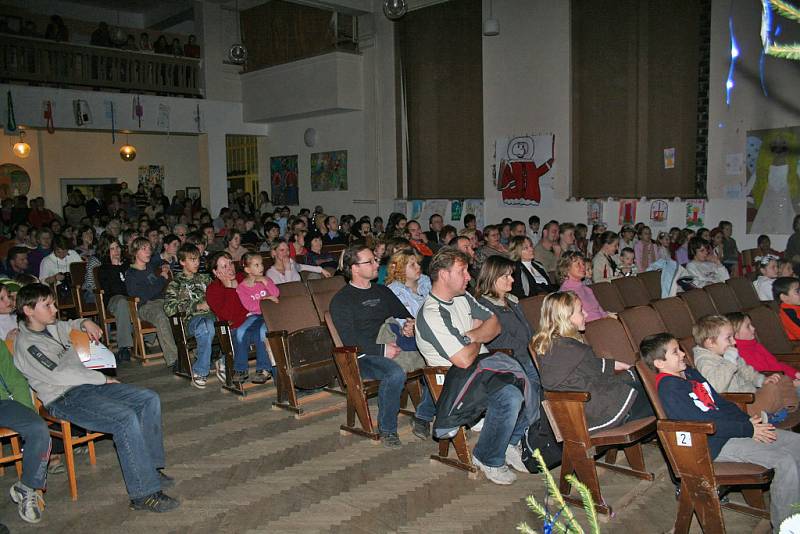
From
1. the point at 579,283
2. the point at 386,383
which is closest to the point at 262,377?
the point at 386,383

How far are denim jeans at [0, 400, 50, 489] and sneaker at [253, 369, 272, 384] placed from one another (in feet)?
7.71

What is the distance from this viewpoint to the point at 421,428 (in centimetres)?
475

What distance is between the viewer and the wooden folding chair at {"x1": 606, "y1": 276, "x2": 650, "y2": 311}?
6309 millimetres

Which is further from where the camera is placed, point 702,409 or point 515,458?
point 515,458

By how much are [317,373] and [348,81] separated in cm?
1142

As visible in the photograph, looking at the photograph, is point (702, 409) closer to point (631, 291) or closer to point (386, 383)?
point (386, 383)

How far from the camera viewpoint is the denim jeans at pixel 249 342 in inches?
223

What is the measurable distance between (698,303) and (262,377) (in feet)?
12.1

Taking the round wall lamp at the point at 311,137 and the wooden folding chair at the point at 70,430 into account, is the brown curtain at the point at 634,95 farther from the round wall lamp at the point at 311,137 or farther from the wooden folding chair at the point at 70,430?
the wooden folding chair at the point at 70,430

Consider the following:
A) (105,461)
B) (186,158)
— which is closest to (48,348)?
(105,461)

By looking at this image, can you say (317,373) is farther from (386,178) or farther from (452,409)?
(386,178)

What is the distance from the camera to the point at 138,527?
11.5 ft

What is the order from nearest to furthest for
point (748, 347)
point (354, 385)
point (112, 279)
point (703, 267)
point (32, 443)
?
point (32, 443), point (748, 347), point (354, 385), point (112, 279), point (703, 267)

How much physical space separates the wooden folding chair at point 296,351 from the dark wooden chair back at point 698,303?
9.41 ft
